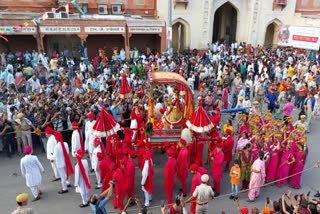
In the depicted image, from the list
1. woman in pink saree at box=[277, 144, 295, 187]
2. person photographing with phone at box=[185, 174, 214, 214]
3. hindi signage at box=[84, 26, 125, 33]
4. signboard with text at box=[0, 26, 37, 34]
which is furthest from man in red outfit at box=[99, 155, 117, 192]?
hindi signage at box=[84, 26, 125, 33]

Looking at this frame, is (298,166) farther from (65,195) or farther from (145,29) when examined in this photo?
(145,29)

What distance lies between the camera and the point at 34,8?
20750 mm

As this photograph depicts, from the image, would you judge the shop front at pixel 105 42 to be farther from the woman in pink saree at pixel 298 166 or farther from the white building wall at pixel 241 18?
the woman in pink saree at pixel 298 166

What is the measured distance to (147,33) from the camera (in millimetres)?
20578

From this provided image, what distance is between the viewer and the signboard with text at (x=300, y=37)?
1973cm

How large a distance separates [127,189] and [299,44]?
17.5 metres

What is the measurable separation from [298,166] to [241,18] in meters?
19.1

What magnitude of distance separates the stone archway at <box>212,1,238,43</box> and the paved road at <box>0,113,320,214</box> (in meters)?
18.8

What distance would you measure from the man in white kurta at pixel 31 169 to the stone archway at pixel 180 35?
706 inches

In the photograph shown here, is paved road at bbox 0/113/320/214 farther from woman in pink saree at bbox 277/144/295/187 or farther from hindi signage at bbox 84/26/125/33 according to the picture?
hindi signage at bbox 84/26/125/33

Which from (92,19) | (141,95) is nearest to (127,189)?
(141,95)

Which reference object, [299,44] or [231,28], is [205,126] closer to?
[299,44]

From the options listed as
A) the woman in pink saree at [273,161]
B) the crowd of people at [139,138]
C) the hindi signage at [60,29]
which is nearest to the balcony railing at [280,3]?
the crowd of people at [139,138]

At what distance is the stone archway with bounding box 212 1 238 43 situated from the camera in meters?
26.9
